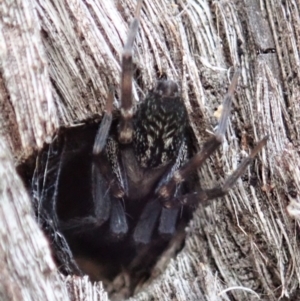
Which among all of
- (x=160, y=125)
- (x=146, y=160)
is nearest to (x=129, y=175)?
(x=146, y=160)

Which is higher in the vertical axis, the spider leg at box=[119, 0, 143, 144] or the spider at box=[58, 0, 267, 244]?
the spider leg at box=[119, 0, 143, 144]

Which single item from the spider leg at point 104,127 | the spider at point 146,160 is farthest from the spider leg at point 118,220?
the spider leg at point 104,127

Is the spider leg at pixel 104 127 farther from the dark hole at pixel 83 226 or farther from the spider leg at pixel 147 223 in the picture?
the spider leg at pixel 147 223

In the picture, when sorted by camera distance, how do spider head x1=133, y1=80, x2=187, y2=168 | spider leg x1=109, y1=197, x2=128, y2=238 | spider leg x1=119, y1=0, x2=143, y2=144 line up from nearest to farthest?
spider leg x1=119, y1=0, x2=143, y2=144 < spider head x1=133, y1=80, x2=187, y2=168 < spider leg x1=109, y1=197, x2=128, y2=238

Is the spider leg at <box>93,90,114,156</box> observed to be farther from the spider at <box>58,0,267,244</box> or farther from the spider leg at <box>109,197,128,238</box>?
the spider leg at <box>109,197,128,238</box>

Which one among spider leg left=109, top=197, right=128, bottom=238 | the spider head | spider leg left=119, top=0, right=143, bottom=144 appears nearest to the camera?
spider leg left=119, top=0, right=143, bottom=144

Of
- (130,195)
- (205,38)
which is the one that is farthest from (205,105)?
(130,195)

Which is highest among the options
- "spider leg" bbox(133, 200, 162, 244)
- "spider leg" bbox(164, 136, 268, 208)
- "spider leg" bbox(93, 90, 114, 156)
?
"spider leg" bbox(93, 90, 114, 156)

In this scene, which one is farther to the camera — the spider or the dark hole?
the dark hole

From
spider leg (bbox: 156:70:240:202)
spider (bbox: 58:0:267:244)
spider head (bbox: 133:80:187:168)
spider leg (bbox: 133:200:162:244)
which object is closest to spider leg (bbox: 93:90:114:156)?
spider (bbox: 58:0:267:244)

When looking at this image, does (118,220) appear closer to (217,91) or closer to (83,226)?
(83,226)
